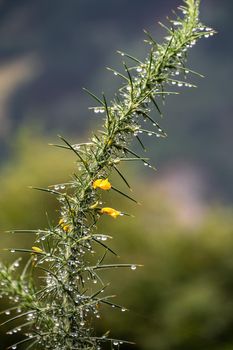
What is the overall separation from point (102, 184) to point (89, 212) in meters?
0.06

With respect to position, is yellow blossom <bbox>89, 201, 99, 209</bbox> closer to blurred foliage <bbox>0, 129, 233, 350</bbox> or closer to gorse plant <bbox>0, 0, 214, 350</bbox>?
gorse plant <bbox>0, 0, 214, 350</bbox>

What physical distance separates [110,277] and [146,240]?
155 centimetres

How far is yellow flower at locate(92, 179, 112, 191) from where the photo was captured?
0.88 meters

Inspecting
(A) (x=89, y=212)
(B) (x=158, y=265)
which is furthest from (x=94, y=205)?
(B) (x=158, y=265)

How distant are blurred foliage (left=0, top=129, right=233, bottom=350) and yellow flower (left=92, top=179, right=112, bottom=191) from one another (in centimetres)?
1573

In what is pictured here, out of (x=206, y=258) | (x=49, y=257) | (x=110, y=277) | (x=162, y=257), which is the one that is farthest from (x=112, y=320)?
(x=49, y=257)

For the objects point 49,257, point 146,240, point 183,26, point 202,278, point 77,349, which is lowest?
point 77,349

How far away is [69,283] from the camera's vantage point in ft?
2.90

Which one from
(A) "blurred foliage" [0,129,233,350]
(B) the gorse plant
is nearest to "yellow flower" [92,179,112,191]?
(B) the gorse plant

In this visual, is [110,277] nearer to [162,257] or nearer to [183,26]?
[162,257]

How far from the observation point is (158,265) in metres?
17.8

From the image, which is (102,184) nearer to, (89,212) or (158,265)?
(89,212)

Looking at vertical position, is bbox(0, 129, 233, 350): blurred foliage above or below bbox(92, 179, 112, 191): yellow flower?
above

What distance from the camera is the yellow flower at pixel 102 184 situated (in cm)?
88
